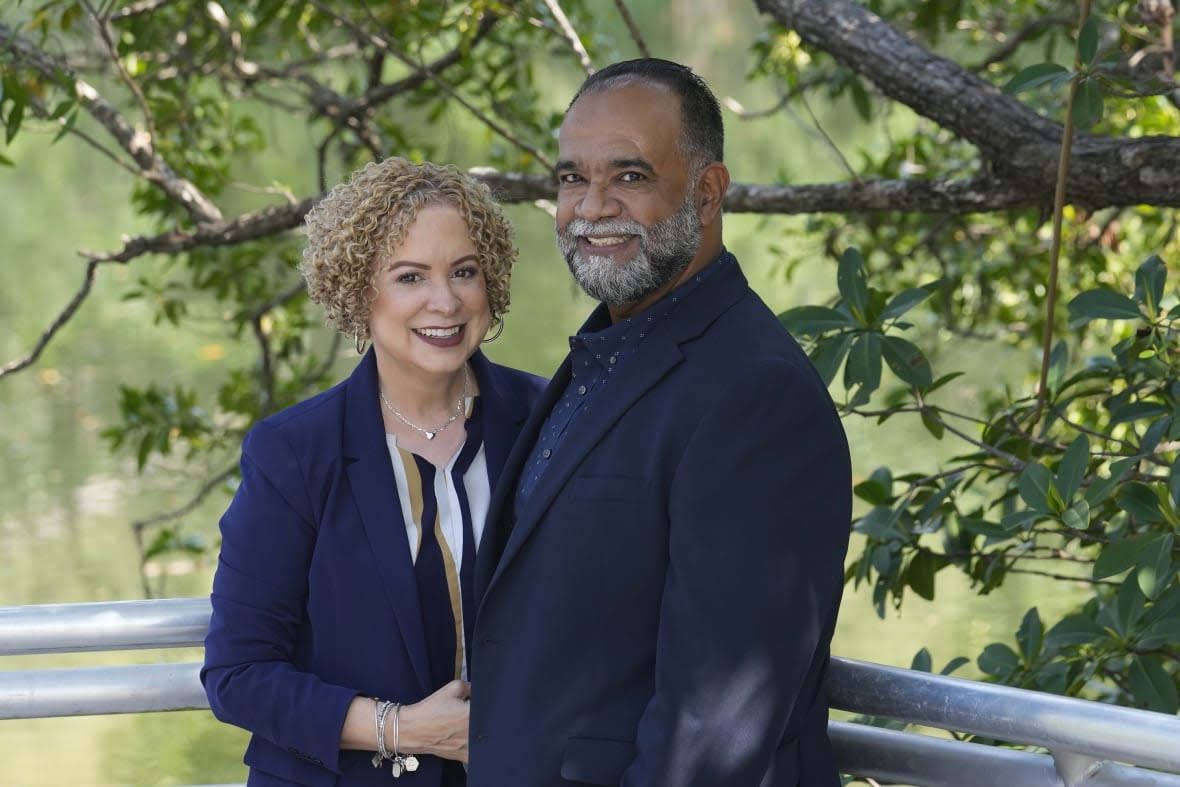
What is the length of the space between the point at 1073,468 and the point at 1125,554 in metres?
0.14

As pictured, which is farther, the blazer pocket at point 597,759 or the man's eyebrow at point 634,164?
the man's eyebrow at point 634,164

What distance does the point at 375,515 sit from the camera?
1.71m

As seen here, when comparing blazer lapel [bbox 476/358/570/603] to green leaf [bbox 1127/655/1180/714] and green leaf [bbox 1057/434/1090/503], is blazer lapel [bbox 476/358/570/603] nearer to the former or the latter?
green leaf [bbox 1057/434/1090/503]

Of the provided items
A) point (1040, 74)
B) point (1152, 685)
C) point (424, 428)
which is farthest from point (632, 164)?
point (1152, 685)

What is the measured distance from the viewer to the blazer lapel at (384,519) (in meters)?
1.69

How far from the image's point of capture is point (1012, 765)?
1.47m

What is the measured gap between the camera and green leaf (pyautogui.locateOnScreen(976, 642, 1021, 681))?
2285 millimetres

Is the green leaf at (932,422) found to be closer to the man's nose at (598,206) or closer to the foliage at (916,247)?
the foliage at (916,247)

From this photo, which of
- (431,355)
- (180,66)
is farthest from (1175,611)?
(180,66)

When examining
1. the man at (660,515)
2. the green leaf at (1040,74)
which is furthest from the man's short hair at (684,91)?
the green leaf at (1040,74)

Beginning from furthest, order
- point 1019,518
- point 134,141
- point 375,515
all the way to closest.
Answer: point 134,141, point 1019,518, point 375,515

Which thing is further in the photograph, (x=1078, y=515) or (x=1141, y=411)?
(x=1141, y=411)

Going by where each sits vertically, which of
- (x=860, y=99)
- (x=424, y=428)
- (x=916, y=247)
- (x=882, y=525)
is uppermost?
(x=860, y=99)

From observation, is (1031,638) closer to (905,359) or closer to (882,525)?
(882,525)
